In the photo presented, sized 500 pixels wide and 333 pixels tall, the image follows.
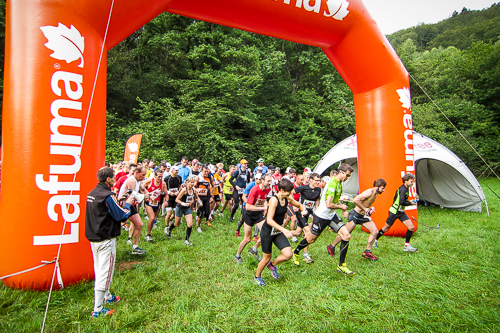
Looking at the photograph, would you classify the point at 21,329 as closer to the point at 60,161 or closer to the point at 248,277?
the point at 60,161

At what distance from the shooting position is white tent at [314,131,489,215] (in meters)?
10.4

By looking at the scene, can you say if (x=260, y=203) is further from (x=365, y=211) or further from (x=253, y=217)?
(x=365, y=211)

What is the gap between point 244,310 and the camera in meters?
3.79

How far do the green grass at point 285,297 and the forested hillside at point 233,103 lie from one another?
38.0ft

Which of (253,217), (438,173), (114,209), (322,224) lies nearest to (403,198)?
(322,224)

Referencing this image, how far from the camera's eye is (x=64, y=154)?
14.0 ft

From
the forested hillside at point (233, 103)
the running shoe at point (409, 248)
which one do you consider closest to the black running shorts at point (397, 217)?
the running shoe at point (409, 248)

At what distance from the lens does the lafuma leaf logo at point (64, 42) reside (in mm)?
4246

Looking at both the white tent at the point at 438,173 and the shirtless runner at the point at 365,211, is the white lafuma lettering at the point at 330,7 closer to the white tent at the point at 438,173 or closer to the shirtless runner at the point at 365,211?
the shirtless runner at the point at 365,211

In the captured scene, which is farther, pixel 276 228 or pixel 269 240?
pixel 269 240

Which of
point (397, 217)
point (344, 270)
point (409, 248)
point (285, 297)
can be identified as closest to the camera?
point (285, 297)

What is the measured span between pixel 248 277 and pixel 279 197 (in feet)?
5.40

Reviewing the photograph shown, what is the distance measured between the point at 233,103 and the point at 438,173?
40.4 feet

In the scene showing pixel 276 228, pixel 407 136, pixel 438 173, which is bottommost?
pixel 276 228
